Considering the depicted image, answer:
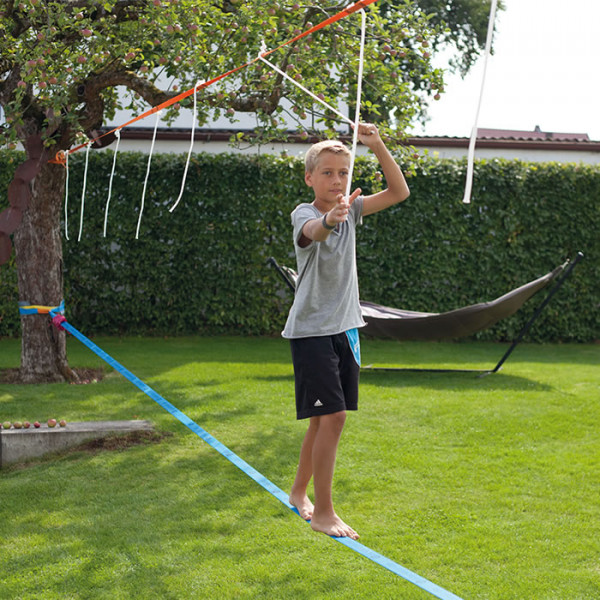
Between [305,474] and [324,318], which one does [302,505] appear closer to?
[305,474]

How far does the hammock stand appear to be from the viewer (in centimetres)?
643

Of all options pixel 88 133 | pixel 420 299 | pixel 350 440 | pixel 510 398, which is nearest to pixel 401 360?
pixel 420 299

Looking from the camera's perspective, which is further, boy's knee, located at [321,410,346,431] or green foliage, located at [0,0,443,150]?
green foliage, located at [0,0,443,150]

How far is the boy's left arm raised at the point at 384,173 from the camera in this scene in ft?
8.02

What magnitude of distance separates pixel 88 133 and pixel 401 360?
3790 millimetres

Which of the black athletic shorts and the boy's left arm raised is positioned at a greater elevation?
the boy's left arm raised

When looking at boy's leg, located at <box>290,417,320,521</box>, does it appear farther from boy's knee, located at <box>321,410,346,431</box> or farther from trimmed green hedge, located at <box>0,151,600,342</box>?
trimmed green hedge, located at <box>0,151,600,342</box>

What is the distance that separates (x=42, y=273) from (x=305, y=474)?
428 cm

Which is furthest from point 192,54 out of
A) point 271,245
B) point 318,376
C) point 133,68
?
point 271,245

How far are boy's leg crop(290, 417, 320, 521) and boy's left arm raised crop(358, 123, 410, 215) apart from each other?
772 mm

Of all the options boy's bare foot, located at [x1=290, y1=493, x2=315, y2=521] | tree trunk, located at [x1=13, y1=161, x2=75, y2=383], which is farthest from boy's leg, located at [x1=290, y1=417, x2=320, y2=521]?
tree trunk, located at [x1=13, y1=161, x2=75, y2=383]

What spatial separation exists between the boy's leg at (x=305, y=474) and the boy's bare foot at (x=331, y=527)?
93 millimetres

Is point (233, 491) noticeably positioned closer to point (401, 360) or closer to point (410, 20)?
point (410, 20)

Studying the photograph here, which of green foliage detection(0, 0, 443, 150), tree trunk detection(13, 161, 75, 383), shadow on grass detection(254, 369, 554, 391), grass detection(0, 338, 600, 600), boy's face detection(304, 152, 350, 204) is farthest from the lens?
shadow on grass detection(254, 369, 554, 391)
